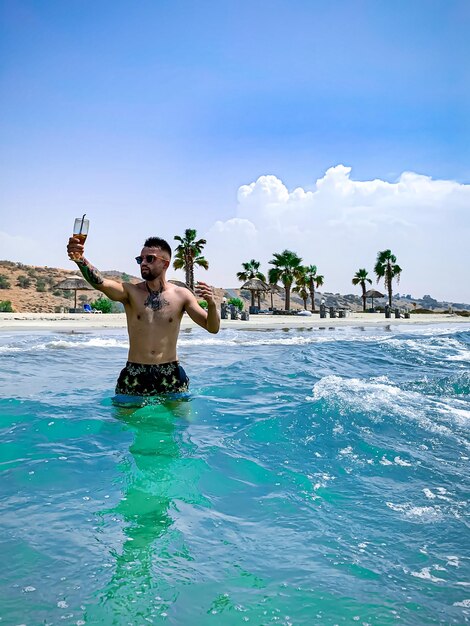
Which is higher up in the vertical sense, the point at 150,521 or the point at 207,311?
the point at 207,311

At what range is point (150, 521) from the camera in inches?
106

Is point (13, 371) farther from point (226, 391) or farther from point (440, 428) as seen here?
point (440, 428)

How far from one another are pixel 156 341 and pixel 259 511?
249cm

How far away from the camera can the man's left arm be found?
14.6 ft

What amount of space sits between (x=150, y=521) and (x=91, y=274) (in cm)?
247

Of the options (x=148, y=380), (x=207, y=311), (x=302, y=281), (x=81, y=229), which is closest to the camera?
(x=81, y=229)

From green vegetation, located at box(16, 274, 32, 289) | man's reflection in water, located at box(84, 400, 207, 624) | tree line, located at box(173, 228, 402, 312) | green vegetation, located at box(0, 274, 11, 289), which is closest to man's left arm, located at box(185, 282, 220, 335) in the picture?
man's reflection in water, located at box(84, 400, 207, 624)

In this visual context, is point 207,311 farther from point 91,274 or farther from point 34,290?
point 34,290

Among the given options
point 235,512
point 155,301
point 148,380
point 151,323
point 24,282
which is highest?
point 24,282

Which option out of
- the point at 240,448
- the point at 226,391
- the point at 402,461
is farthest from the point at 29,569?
the point at 226,391

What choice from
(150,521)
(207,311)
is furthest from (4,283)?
(150,521)

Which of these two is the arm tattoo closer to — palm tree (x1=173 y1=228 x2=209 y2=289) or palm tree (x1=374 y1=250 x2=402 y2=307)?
palm tree (x1=173 y1=228 x2=209 y2=289)

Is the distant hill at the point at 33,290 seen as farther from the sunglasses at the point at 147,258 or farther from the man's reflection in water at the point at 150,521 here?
the man's reflection in water at the point at 150,521

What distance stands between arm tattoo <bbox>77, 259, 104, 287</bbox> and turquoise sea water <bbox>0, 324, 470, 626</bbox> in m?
1.41
